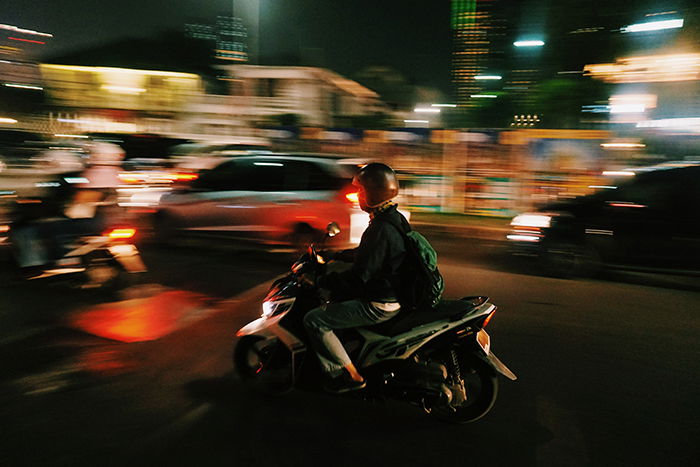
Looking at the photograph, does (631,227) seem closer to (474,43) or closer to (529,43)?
(529,43)

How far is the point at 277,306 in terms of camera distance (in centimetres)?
407

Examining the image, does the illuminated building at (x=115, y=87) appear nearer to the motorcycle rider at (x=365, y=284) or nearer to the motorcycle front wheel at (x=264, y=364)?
the motorcycle front wheel at (x=264, y=364)

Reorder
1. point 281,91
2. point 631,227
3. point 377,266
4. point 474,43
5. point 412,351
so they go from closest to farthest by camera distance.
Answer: point 377,266 → point 412,351 → point 631,227 → point 474,43 → point 281,91

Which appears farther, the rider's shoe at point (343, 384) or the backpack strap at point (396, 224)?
the rider's shoe at point (343, 384)

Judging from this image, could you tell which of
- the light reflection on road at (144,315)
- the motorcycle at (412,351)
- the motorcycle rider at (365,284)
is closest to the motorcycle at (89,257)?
the light reflection on road at (144,315)

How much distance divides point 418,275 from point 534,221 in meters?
5.88

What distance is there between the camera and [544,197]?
54.4 ft

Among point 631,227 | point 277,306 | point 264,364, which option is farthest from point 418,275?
point 631,227

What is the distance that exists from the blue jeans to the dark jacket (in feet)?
0.30

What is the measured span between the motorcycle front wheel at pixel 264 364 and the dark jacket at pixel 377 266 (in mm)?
772

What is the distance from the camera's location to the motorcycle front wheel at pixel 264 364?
4.14m

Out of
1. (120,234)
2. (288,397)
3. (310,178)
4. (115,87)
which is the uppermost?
(115,87)

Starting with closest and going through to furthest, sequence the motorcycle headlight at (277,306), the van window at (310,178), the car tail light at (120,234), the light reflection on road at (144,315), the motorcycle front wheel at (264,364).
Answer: the motorcycle headlight at (277,306) < the motorcycle front wheel at (264,364) < the light reflection on road at (144,315) < the car tail light at (120,234) < the van window at (310,178)

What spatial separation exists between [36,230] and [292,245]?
12.0 ft
